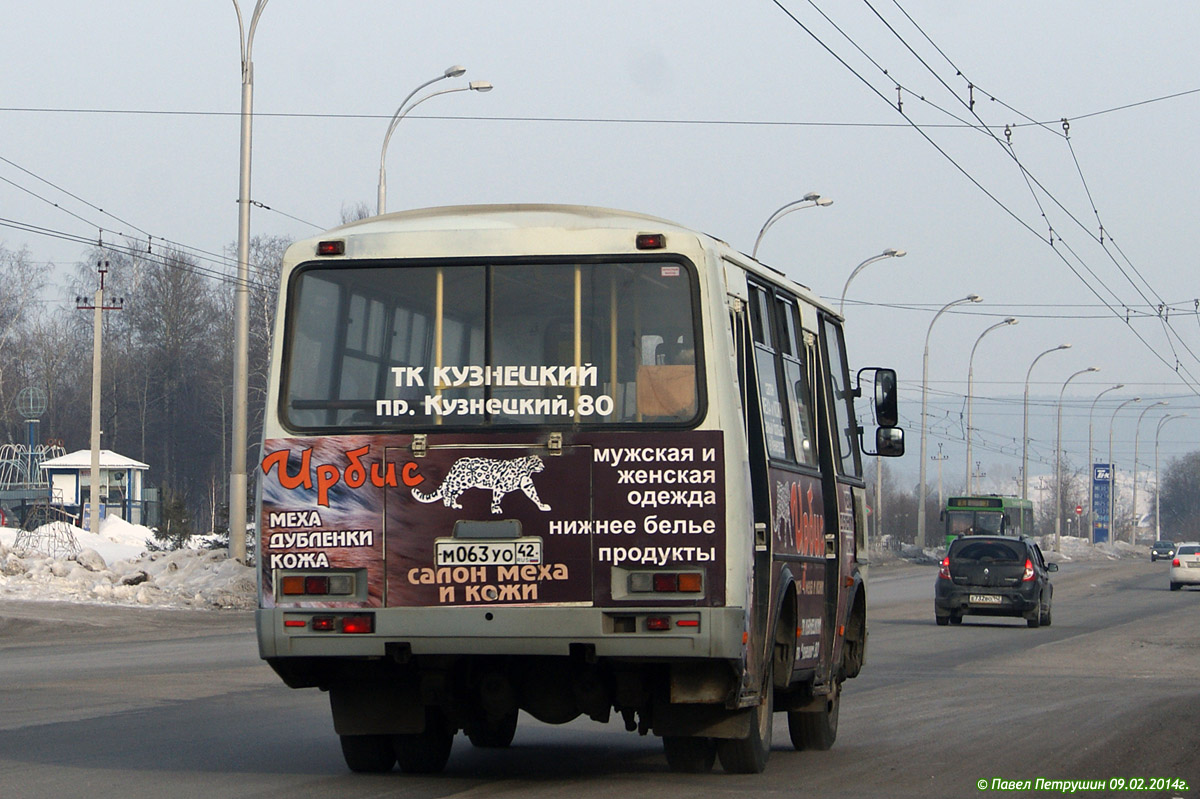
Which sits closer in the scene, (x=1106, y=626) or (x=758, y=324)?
(x=758, y=324)

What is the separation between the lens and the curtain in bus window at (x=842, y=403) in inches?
462

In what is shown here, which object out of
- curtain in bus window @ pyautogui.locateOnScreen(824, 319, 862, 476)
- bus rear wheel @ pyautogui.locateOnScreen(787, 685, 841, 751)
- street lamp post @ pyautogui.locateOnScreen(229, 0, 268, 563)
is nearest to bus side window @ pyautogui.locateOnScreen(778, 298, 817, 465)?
curtain in bus window @ pyautogui.locateOnScreen(824, 319, 862, 476)

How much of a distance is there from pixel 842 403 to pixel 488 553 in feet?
14.1

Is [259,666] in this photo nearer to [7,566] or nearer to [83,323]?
[7,566]

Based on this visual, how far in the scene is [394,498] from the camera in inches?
335

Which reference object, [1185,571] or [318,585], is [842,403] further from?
[1185,571]

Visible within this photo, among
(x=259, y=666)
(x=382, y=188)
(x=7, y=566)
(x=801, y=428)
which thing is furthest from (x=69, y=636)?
(x=801, y=428)

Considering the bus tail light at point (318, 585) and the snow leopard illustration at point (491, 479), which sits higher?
the snow leopard illustration at point (491, 479)

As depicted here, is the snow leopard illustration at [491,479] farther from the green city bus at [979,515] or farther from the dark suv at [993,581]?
the green city bus at [979,515]

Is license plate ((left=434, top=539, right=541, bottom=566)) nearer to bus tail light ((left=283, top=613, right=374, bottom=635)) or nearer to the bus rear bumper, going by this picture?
the bus rear bumper

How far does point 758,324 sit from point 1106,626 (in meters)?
22.2

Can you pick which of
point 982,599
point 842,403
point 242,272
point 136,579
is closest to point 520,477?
point 842,403

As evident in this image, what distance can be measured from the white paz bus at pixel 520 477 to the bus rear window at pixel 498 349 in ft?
0.04

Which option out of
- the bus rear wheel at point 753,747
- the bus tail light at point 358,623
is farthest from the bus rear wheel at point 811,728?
the bus tail light at point 358,623
